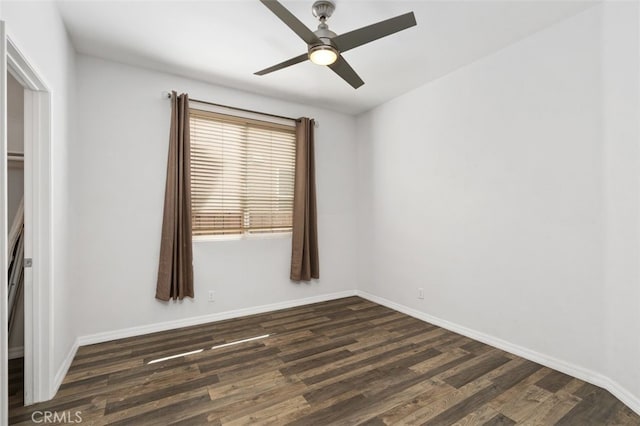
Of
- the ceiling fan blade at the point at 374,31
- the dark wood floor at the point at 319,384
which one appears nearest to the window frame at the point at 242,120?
the dark wood floor at the point at 319,384

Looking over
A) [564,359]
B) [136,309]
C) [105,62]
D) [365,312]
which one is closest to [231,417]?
[136,309]

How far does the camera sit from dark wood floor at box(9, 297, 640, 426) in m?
1.90

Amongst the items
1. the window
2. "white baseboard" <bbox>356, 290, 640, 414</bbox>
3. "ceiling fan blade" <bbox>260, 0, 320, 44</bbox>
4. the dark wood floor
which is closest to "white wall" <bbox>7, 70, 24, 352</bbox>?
the dark wood floor

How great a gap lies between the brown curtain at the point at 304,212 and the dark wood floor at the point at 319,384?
106cm

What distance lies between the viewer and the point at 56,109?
7.25 ft

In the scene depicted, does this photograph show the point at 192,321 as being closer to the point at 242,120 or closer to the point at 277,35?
the point at 242,120

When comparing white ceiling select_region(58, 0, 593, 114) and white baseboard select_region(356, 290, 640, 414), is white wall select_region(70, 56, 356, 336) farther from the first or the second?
white baseboard select_region(356, 290, 640, 414)

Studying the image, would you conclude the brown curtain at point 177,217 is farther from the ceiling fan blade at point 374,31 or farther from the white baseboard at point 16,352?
the ceiling fan blade at point 374,31

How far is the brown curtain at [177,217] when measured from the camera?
127 inches

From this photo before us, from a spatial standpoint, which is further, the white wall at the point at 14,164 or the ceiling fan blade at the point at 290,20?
the white wall at the point at 14,164

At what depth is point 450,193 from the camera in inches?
132

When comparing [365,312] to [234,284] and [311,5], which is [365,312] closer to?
[234,284]

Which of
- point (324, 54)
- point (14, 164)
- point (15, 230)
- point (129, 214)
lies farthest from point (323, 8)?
point (15, 230)

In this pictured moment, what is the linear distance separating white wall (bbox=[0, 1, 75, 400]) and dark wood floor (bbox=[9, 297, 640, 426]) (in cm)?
44
